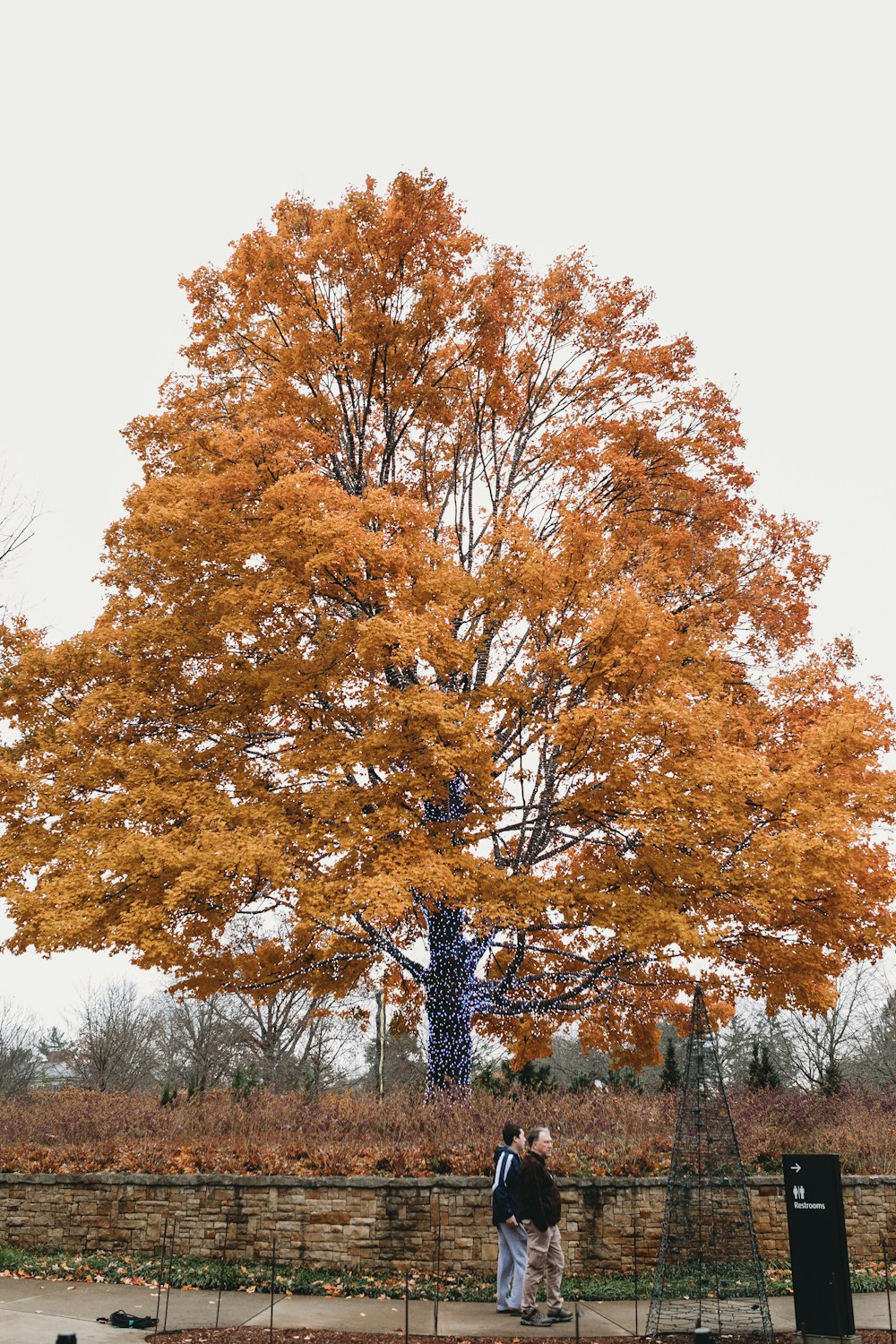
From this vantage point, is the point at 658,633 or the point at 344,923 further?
the point at 344,923

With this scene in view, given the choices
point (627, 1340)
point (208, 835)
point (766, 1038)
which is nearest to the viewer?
point (627, 1340)

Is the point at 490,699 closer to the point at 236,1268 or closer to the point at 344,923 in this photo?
the point at 344,923

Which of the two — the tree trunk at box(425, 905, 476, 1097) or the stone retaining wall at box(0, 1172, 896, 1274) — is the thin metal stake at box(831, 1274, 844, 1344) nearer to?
the stone retaining wall at box(0, 1172, 896, 1274)

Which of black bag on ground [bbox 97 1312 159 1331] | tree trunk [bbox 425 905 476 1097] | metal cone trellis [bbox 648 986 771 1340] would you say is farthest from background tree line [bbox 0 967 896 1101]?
black bag on ground [bbox 97 1312 159 1331]

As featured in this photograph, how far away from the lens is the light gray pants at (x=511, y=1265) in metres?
8.86

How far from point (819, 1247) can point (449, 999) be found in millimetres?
7745

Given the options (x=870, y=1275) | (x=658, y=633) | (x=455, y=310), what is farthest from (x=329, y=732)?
(x=870, y=1275)

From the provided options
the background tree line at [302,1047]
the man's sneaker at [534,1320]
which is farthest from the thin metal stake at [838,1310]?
the background tree line at [302,1047]

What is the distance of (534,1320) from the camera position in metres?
8.41

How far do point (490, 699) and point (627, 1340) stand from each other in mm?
8382

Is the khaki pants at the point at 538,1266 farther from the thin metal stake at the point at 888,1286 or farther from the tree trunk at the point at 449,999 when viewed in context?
the tree trunk at the point at 449,999

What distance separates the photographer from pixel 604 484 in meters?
17.3

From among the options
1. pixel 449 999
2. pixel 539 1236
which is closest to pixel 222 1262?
pixel 539 1236

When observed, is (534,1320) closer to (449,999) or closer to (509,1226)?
(509,1226)
